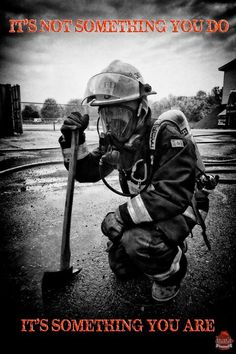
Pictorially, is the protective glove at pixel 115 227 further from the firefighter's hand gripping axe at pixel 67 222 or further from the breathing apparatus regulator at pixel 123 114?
the firefighter's hand gripping axe at pixel 67 222

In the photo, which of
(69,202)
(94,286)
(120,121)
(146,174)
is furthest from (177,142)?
(94,286)

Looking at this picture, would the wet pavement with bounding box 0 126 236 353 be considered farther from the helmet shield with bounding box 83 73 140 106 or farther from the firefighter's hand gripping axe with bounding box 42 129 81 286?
the helmet shield with bounding box 83 73 140 106

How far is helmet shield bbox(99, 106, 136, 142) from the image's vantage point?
1812 mm

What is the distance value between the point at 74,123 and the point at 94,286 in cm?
146

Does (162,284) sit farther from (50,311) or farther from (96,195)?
(96,195)

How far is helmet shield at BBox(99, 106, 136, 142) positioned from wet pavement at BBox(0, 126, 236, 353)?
1.33 meters

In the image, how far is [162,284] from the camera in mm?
1766

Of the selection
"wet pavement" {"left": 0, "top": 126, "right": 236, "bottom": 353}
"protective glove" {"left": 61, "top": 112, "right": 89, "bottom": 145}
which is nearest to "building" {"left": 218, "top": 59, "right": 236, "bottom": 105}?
"wet pavement" {"left": 0, "top": 126, "right": 236, "bottom": 353}

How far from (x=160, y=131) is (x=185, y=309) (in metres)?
1.41

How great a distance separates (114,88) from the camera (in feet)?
5.68

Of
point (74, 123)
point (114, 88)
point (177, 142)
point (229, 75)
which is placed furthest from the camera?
point (229, 75)

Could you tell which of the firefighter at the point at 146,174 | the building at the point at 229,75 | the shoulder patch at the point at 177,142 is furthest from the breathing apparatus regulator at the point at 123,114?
the building at the point at 229,75

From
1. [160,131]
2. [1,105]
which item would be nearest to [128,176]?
[160,131]

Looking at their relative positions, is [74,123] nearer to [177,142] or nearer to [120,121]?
[120,121]
